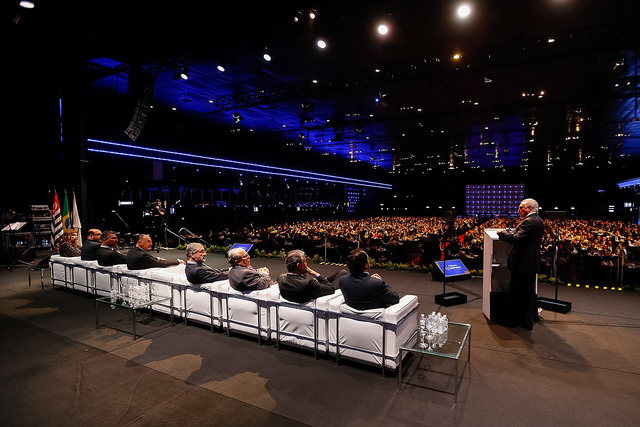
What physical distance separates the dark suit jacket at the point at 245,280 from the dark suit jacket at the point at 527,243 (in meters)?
3.32

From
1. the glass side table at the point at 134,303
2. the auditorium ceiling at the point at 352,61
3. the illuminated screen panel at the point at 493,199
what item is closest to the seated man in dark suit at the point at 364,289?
the glass side table at the point at 134,303

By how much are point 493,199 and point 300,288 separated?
3617cm

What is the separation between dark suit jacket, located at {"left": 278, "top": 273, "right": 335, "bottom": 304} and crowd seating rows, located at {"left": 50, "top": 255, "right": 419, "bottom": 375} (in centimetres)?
8

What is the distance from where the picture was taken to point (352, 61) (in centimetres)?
925

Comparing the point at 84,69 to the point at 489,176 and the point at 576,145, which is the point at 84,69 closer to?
the point at 576,145

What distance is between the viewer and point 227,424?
2.56m

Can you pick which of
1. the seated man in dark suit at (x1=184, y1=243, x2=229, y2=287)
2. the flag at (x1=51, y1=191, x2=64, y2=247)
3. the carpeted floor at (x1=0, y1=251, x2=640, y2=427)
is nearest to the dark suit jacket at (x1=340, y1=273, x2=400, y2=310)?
the carpeted floor at (x1=0, y1=251, x2=640, y2=427)

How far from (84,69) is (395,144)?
16.1 meters

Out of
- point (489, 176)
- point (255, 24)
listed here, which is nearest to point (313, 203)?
point (489, 176)

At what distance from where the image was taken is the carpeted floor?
2668mm

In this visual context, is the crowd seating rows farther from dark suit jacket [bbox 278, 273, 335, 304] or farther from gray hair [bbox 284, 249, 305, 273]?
gray hair [bbox 284, 249, 305, 273]

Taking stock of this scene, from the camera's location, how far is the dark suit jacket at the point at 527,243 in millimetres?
4348

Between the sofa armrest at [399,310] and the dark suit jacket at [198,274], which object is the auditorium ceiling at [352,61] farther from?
the sofa armrest at [399,310]

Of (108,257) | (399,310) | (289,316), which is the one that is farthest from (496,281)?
(108,257)
